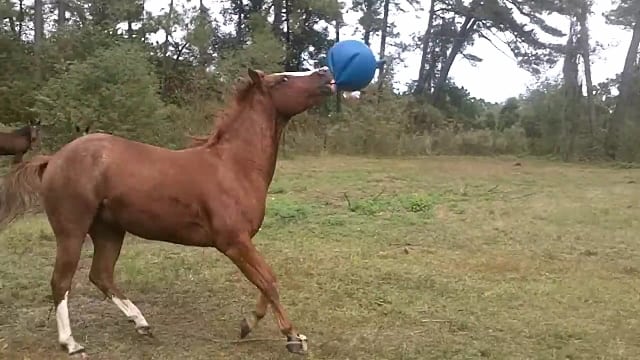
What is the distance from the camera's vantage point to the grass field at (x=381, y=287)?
4.73 meters

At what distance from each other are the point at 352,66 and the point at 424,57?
27.9 metres

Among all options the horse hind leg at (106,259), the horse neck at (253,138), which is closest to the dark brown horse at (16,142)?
the horse hind leg at (106,259)

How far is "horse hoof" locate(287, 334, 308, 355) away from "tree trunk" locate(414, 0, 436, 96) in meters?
28.0

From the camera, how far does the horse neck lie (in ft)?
15.5

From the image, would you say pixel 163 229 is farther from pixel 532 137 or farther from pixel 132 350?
pixel 532 137

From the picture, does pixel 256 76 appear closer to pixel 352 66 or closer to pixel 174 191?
pixel 352 66

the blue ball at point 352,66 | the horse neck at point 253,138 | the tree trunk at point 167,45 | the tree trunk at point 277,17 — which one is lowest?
the horse neck at point 253,138

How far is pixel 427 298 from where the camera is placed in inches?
231

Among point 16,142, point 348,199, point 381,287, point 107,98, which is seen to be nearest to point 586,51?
point 348,199

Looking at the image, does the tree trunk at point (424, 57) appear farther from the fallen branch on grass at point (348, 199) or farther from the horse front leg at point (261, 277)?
the horse front leg at point (261, 277)

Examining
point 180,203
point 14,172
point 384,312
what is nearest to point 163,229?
point 180,203

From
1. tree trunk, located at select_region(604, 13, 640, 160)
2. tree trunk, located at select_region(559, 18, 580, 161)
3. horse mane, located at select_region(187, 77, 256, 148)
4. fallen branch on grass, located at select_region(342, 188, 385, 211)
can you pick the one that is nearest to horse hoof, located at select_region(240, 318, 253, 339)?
horse mane, located at select_region(187, 77, 256, 148)

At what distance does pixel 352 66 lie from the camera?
15.6ft

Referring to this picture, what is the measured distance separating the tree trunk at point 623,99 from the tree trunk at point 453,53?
7.67 metres
